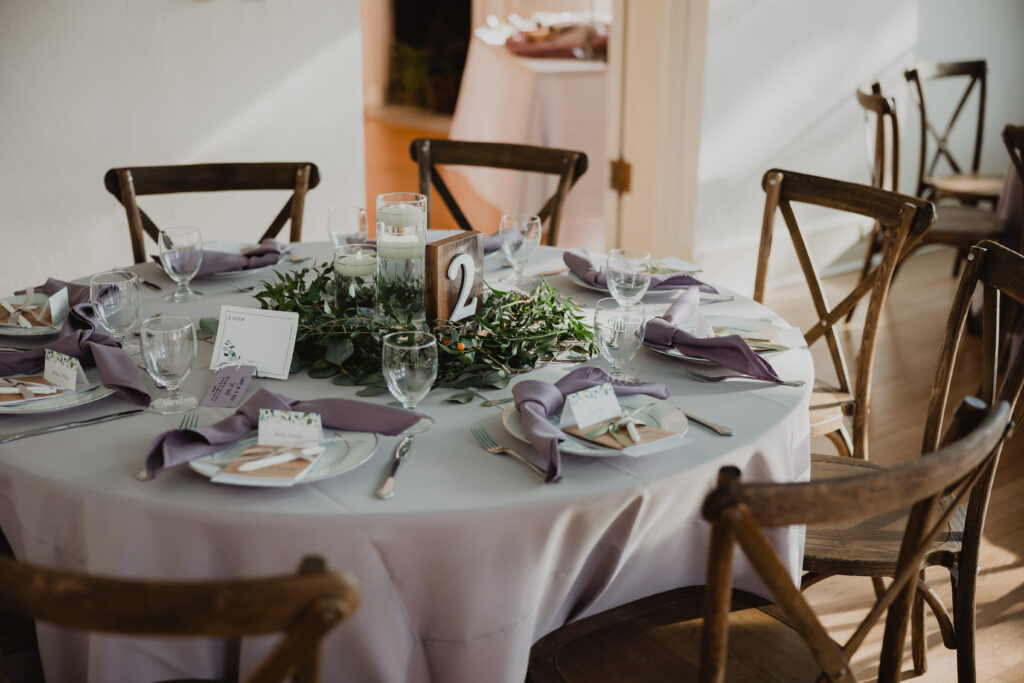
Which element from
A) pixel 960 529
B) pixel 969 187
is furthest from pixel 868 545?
pixel 969 187

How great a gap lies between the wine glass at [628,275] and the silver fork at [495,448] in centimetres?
47

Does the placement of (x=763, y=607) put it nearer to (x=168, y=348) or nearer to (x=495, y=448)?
(x=495, y=448)

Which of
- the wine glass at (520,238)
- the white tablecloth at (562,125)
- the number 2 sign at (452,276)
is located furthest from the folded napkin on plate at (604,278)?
the white tablecloth at (562,125)

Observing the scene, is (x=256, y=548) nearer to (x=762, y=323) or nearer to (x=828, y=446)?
(x=762, y=323)

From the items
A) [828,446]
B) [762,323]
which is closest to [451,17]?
[828,446]

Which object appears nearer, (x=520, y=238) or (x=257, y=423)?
(x=257, y=423)

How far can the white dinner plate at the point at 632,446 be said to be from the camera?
120 cm

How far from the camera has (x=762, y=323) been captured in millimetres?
1749

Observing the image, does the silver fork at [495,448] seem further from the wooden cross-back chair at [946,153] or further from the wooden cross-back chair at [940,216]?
the wooden cross-back chair at [946,153]

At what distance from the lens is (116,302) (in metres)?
1.52

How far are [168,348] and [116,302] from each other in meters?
0.30

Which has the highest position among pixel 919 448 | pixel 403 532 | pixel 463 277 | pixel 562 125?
pixel 562 125

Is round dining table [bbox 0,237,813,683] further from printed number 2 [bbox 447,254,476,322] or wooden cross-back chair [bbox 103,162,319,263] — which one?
wooden cross-back chair [bbox 103,162,319,263]

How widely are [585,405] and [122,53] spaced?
7.75 feet
